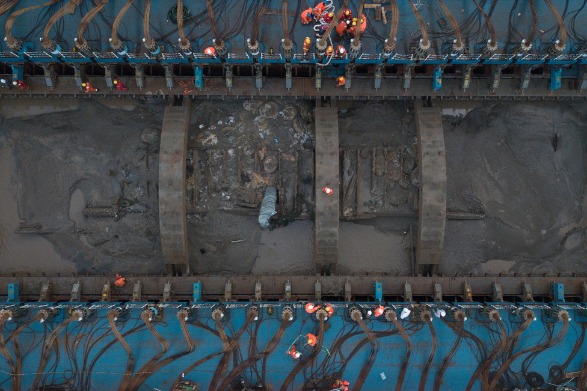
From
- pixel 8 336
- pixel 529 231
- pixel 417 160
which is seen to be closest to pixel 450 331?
pixel 529 231

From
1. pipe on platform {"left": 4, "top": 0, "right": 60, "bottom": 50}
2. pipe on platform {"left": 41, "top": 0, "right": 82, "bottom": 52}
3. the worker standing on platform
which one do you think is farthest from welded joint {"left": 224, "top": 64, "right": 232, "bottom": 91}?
pipe on platform {"left": 4, "top": 0, "right": 60, "bottom": 50}

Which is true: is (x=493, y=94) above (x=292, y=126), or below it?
above

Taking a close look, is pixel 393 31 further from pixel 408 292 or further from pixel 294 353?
pixel 294 353

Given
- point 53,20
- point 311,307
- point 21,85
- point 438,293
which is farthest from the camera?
point 21,85

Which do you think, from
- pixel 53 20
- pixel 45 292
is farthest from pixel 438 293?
pixel 53 20

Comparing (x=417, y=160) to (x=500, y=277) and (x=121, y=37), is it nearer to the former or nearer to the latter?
(x=500, y=277)

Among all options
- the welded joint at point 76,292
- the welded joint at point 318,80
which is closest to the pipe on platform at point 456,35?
the welded joint at point 318,80

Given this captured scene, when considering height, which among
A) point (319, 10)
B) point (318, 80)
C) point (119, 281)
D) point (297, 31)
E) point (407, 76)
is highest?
point (319, 10)
